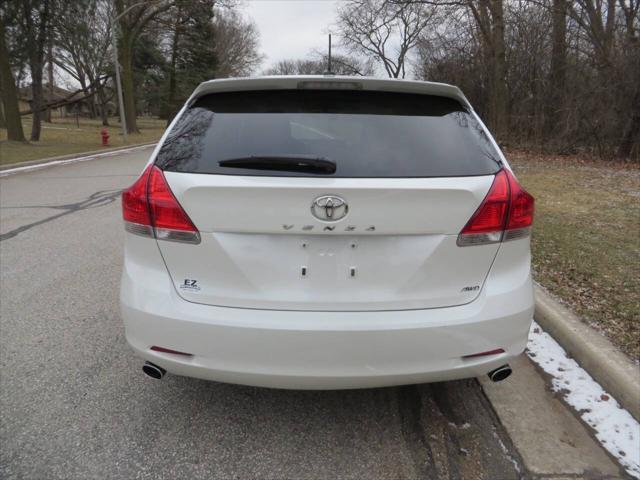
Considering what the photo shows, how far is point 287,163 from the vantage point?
2.04 meters

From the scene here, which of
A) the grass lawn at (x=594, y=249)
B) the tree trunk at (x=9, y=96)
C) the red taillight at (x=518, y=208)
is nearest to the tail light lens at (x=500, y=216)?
the red taillight at (x=518, y=208)

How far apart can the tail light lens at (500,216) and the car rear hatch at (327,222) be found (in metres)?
0.04

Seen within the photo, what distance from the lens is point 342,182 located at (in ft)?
6.45

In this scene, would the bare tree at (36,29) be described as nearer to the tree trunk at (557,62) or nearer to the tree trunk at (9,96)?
the tree trunk at (9,96)

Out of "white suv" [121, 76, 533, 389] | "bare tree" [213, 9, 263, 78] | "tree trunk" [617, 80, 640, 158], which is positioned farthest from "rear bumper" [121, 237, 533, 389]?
"bare tree" [213, 9, 263, 78]

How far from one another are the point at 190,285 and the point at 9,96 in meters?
20.5

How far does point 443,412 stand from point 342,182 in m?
1.45

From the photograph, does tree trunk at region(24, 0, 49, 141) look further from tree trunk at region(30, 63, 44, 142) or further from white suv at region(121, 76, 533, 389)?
white suv at region(121, 76, 533, 389)

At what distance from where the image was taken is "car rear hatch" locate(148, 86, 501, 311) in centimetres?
195

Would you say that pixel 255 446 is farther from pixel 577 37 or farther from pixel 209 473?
pixel 577 37

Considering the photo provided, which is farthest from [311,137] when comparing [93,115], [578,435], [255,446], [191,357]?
[93,115]

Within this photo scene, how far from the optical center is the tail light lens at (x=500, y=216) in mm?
2039

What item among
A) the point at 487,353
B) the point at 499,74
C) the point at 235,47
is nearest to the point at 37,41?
the point at 499,74

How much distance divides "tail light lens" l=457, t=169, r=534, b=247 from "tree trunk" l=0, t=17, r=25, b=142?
20639 mm
